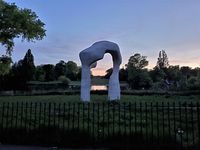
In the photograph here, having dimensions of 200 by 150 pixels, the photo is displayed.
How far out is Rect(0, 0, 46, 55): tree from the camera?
21.1 metres

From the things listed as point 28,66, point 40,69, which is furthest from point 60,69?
point 28,66

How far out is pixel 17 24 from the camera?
21547mm

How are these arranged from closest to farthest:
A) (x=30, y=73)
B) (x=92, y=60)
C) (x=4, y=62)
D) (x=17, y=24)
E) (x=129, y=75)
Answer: (x=17, y=24)
(x=4, y=62)
(x=92, y=60)
(x=30, y=73)
(x=129, y=75)

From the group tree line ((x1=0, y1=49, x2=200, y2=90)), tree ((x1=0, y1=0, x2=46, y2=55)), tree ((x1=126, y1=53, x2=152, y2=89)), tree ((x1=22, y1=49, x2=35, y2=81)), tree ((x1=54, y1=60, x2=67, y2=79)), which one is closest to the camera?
tree ((x1=0, y1=0, x2=46, y2=55))

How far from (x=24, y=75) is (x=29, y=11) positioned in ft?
208

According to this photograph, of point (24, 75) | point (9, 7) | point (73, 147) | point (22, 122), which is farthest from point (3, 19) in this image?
point (24, 75)

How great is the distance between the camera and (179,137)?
11281 mm

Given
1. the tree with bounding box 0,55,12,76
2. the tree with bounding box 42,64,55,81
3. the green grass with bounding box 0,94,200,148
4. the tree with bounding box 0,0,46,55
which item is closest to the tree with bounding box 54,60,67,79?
the tree with bounding box 42,64,55,81

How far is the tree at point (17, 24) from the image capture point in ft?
69.2

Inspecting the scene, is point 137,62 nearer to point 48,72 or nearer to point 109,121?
point 48,72

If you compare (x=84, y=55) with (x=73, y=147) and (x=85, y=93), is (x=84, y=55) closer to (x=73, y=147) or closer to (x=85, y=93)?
(x=85, y=93)

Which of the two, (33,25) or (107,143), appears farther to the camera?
(33,25)

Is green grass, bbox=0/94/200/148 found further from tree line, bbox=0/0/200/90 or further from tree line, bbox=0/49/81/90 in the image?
tree line, bbox=0/49/81/90

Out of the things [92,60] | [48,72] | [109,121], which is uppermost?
[48,72]
